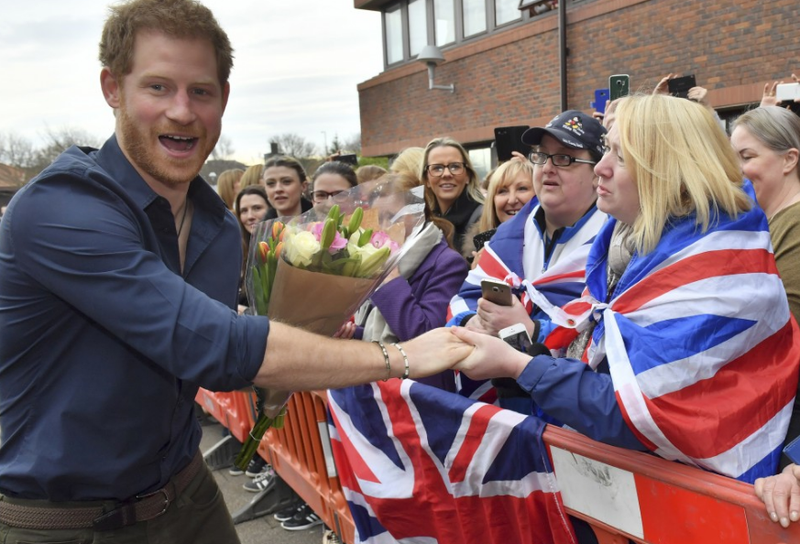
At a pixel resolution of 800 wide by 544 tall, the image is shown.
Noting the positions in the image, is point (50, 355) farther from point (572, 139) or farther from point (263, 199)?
point (263, 199)

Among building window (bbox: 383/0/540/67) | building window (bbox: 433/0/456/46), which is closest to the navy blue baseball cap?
building window (bbox: 383/0/540/67)

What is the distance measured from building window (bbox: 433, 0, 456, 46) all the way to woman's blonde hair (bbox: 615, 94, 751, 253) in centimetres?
1317

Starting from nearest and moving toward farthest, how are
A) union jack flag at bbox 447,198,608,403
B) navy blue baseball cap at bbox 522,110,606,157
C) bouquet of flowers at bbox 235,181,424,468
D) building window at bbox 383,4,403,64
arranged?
bouquet of flowers at bbox 235,181,424,468 → union jack flag at bbox 447,198,608,403 → navy blue baseball cap at bbox 522,110,606,157 → building window at bbox 383,4,403,64

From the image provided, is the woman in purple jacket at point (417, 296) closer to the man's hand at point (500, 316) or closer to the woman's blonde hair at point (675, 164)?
the man's hand at point (500, 316)

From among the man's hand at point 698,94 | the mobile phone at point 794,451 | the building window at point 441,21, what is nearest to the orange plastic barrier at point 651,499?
the mobile phone at point 794,451

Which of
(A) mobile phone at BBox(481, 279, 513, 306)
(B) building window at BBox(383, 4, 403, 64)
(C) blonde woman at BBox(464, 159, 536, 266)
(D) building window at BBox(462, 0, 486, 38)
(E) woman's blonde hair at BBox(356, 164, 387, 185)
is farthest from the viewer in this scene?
(B) building window at BBox(383, 4, 403, 64)

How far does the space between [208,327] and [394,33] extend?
15.9 meters

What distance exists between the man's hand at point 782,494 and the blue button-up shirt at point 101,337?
1.29 meters

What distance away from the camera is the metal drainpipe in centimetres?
1122

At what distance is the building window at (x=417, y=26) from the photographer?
602 inches

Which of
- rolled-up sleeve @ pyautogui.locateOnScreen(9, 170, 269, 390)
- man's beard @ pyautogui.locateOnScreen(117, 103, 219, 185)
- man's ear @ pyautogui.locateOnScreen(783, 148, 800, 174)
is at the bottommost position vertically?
rolled-up sleeve @ pyautogui.locateOnScreen(9, 170, 269, 390)

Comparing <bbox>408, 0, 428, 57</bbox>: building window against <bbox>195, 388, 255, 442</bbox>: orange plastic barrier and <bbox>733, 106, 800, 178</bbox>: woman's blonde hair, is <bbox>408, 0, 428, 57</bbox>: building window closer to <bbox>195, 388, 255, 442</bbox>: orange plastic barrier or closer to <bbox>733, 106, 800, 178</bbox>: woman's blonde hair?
<bbox>195, 388, 255, 442</bbox>: orange plastic barrier

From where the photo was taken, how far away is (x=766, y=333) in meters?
1.80

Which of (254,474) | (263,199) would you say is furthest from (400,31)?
(254,474)
